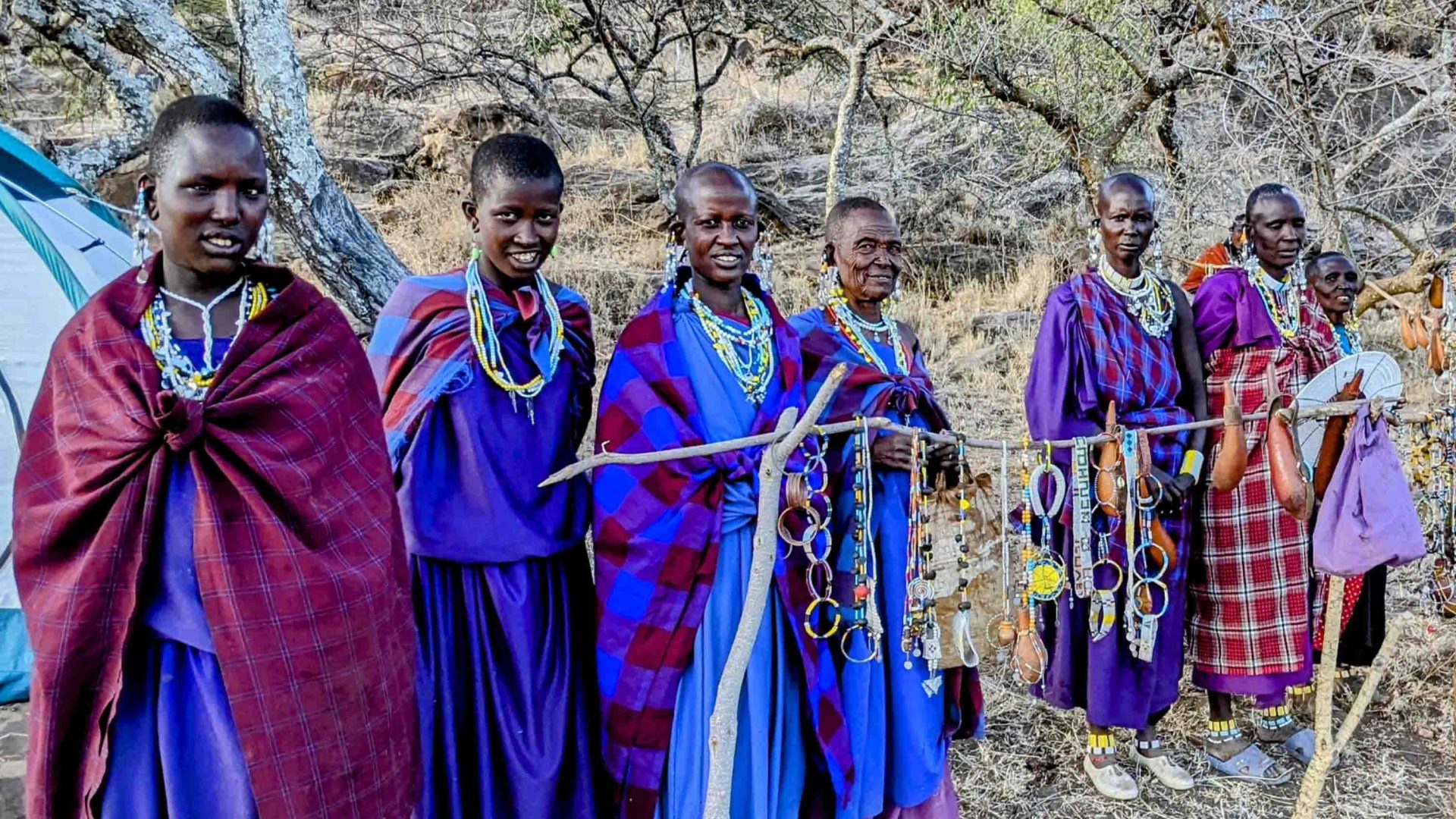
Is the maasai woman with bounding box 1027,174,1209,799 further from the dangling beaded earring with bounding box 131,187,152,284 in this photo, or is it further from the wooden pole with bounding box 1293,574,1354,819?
the dangling beaded earring with bounding box 131,187,152,284

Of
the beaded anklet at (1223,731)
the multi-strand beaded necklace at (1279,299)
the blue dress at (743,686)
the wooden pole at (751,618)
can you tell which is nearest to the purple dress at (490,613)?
the blue dress at (743,686)

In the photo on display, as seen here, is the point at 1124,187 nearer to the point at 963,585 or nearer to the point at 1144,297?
the point at 1144,297

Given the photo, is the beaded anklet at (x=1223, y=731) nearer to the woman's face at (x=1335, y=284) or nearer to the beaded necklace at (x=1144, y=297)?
the beaded necklace at (x=1144, y=297)

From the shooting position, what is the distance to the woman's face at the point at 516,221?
2355 millimetres

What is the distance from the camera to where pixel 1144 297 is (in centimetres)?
321

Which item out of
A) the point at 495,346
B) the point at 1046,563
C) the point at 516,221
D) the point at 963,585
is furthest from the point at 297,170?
the point at 1046,563

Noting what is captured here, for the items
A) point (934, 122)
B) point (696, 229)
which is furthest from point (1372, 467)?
point (934, 122)

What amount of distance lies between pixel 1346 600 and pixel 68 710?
3.73m

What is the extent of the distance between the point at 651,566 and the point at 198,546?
0.91m

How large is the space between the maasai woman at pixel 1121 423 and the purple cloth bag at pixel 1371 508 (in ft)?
1.40

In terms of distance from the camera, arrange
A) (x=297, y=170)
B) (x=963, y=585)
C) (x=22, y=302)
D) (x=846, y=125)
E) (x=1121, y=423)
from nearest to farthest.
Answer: (x=963, y=585)
(x=1121, y=423)
(x=22, y=302)
(x=297, y=170)
(x=846, y=125)

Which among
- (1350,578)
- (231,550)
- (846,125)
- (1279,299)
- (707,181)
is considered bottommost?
(1350,578)

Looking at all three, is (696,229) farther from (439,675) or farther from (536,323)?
(439,675)

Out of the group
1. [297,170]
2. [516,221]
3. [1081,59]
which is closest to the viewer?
[516,221]
